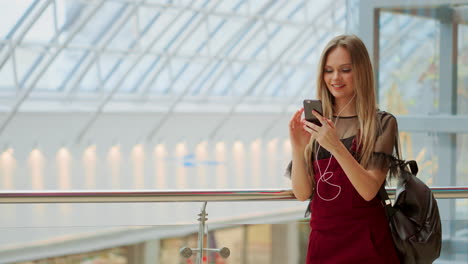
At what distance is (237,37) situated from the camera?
26.8 m

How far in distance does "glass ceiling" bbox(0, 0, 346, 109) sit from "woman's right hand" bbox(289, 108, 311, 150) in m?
18.2

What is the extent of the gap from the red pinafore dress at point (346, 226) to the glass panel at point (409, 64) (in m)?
5.14

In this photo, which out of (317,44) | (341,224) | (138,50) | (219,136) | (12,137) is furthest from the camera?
(317,44)

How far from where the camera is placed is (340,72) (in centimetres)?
266

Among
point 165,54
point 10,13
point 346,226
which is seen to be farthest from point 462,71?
point 165,54

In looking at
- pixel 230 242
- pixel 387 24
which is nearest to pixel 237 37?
pixel 387 24

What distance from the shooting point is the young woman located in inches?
100

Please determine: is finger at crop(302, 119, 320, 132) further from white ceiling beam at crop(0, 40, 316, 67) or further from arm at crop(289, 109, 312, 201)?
white ceiling beam at crop(0, 40, 316, 67)

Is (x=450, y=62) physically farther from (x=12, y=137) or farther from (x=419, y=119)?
(x=12, y=137)

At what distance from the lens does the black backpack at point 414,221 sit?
2.63 meters

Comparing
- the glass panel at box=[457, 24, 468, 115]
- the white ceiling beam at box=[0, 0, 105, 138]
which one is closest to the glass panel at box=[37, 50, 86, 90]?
the white ceiling beam at box=[0, 0, 105, 138]

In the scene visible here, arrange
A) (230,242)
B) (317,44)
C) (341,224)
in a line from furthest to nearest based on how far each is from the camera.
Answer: (317,44), (230,242), (341,224)

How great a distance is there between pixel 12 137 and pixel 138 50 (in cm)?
536

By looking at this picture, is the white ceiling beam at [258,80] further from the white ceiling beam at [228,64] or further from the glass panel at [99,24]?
the glass panel at [99,24]
